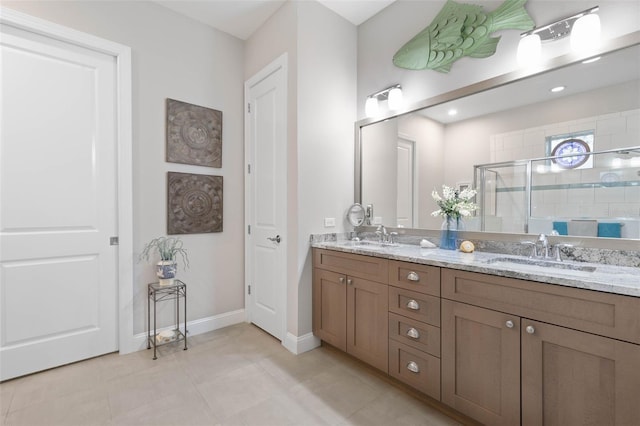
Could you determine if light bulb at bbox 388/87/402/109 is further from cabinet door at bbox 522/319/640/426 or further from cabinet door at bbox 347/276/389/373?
cabinet door at bbox 522/319/640/426

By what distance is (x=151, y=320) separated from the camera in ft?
8.48

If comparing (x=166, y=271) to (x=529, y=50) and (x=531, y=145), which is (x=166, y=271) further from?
(x=529, y=50)

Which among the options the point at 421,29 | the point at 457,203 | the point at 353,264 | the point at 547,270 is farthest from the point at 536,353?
the point at 421,29

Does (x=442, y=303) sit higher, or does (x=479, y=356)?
(x=442, y=303)

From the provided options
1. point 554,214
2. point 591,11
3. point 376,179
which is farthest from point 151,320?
point 591,11

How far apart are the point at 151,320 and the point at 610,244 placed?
10.8 ft

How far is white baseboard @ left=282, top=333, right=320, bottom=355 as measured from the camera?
8.02 ft

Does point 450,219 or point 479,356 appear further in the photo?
point 450,219

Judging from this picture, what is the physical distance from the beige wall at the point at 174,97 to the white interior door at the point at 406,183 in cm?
164

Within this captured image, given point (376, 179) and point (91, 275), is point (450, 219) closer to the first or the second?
point (376, 179)

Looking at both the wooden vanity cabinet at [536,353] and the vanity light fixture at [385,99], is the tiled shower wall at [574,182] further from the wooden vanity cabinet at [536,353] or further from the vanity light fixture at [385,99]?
the vanity light fixture at [385,99]

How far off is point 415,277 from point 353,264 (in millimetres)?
532

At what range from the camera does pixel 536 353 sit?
1292 millimetres

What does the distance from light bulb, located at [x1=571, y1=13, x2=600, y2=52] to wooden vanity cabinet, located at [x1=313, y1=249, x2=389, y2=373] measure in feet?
5.29
